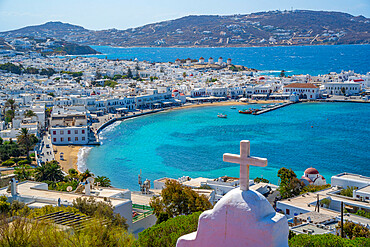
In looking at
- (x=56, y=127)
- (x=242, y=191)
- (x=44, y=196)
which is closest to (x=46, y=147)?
(x=56, y=127)

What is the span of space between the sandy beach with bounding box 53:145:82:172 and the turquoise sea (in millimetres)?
1247

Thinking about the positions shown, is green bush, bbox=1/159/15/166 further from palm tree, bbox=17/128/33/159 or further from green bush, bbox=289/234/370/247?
green bush, bbox=289/234/370/247

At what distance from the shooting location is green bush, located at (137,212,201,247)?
375 inches

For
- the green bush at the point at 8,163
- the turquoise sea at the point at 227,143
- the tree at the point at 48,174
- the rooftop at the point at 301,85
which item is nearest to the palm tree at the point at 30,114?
the turquoise sea at the point at 227,143

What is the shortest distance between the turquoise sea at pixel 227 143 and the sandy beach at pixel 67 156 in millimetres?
1247

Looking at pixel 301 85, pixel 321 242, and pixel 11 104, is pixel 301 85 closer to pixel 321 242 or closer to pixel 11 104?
pixel 11 104

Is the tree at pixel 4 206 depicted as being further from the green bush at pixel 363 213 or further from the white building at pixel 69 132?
the white building at pixel 69 132

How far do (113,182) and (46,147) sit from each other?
1178cm

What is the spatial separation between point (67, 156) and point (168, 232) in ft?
87.6

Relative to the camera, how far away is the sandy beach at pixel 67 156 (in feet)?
105

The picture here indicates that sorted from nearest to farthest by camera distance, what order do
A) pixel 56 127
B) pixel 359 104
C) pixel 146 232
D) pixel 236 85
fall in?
pixel 146 232 < pixel 56 127 < pixel 359 104 < pixel 236 85

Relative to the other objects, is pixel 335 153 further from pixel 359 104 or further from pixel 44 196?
pixel 359 104

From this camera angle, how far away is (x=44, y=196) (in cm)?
1470

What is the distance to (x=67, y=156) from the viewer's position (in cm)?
3509
